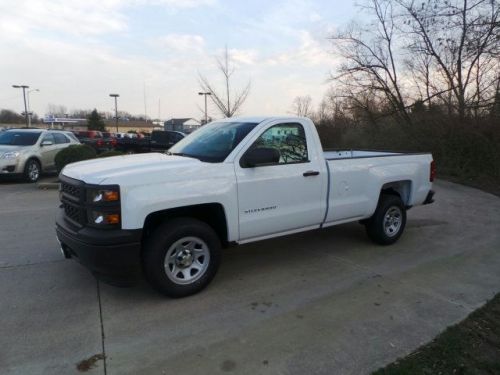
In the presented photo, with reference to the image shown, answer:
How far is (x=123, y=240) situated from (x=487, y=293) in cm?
386

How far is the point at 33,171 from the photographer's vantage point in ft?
40.3

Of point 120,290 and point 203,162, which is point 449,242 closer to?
point 203,162

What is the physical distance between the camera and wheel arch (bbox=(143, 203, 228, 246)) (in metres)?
4.06

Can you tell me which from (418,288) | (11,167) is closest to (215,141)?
(418,288)

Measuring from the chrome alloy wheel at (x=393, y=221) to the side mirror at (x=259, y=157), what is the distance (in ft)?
8.40

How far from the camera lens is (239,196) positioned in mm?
4336

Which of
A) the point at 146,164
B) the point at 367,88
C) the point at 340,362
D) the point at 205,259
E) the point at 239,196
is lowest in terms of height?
the point at 340,362

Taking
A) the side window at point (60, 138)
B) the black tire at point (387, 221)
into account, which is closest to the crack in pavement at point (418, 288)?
the black tire at point (387, 221)

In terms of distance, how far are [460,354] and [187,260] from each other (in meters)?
2.56

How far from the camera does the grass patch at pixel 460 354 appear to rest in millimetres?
3031

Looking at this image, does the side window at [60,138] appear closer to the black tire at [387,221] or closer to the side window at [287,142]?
the side window at [287,142]

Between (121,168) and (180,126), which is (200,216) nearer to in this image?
(121,168)

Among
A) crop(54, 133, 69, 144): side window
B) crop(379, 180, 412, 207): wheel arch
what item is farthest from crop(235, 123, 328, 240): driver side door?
crop(54, 133, 69, 144): side window

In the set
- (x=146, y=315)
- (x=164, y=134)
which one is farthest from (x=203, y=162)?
(x=164, y=134)
